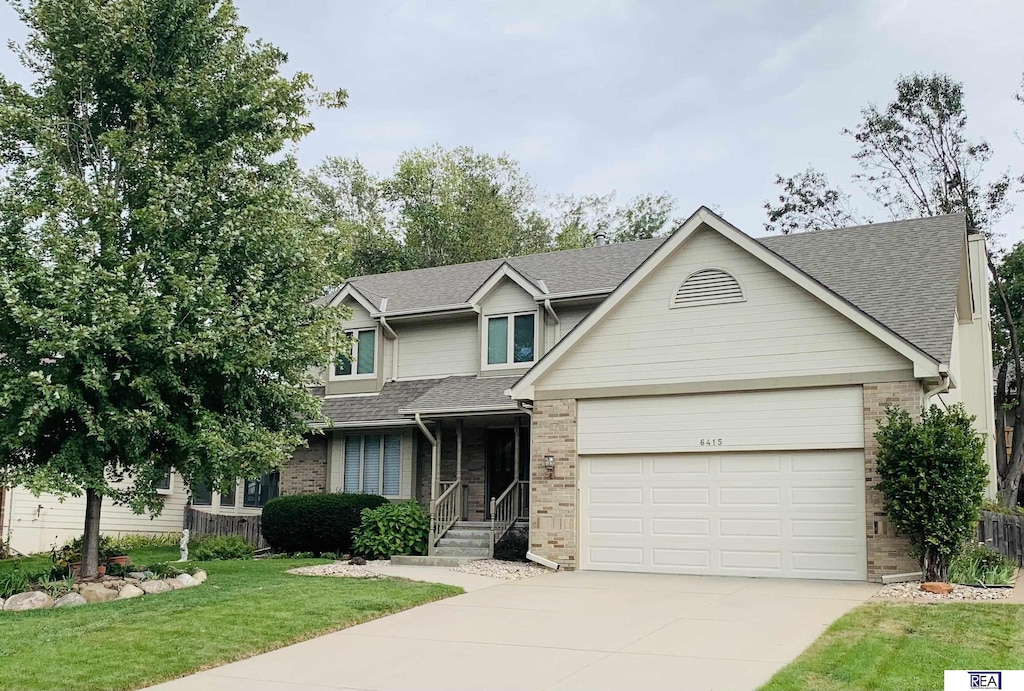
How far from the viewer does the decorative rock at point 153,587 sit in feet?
44.8

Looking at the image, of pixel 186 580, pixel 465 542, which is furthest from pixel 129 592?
pixel 465 542

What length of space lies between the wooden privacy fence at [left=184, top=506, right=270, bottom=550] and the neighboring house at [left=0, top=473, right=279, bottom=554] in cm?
62

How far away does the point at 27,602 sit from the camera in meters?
12.5

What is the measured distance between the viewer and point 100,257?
13570mm

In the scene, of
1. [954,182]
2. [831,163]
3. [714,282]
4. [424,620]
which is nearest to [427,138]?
[831,163]

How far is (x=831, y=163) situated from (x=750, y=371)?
2396 cm

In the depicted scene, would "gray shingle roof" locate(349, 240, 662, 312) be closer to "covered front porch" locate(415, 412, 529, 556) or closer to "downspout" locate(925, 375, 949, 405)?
"covered front porch" locate(415, 412, 529, 556)

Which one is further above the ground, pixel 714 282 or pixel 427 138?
pixel 427 138

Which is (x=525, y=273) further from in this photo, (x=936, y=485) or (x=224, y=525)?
(x=936, y=485)

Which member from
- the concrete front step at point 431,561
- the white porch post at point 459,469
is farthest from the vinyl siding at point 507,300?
the concrete front step at point 431,561

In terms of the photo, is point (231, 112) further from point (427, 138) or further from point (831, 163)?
point (427, 138)

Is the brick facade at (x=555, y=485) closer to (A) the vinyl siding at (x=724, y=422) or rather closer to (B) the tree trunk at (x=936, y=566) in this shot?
(A) the vinyl siding at (x=724, y=422)

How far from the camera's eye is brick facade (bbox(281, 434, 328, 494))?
2345 centimetres

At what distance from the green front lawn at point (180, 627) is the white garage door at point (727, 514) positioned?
3867mm
